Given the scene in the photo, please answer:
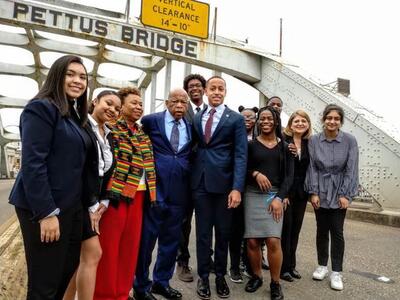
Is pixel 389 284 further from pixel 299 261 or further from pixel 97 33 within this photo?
pixel 97 33

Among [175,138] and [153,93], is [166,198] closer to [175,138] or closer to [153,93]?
[175,138]

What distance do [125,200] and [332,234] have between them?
216cm

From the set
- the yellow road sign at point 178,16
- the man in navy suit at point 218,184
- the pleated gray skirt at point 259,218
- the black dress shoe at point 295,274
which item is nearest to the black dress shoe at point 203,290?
the man in navy suit at point 218,184

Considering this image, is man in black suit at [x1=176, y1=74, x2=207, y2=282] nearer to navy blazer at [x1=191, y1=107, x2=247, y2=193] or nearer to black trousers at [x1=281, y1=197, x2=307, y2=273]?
navy blazer at [x1=191, y1=107, x2=247, y2=193]

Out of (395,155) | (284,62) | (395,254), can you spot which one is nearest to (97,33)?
(284,62)

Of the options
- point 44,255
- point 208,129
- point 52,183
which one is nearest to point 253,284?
point 208,129

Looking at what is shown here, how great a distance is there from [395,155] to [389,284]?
3.61 m

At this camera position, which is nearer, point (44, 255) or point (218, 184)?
point (44, 255)

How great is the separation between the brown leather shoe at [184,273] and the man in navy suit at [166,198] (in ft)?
1.40

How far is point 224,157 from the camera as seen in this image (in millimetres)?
3242

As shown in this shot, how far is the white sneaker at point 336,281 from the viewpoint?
344cm

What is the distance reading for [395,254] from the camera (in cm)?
468

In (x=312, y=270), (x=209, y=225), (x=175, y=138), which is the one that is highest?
(x=175, y=138)

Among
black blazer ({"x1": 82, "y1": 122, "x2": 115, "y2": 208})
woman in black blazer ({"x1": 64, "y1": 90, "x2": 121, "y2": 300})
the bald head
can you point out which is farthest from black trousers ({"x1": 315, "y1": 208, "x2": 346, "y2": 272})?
black blazer ({"x1": 82, "y1": 122, "x2": 115, "y2": 208})
